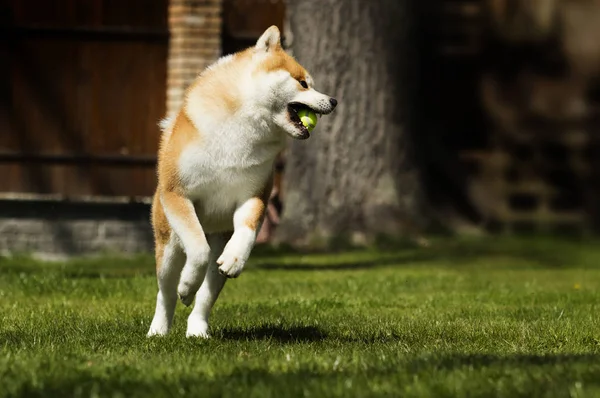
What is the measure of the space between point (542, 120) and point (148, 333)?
1021 cm

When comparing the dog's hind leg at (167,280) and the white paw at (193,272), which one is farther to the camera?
the dog's hind leg at (167,280)

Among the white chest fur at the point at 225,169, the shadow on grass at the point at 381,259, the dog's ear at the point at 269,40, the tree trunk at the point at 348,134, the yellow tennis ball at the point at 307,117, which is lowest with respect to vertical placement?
the shadow on grass at the point at 381,259

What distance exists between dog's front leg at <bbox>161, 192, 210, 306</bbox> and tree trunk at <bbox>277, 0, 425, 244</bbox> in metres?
7.05

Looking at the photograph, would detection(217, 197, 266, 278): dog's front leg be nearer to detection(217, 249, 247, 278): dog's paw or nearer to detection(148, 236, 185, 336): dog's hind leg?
detection(217, 249, 247, 278): dog's paw

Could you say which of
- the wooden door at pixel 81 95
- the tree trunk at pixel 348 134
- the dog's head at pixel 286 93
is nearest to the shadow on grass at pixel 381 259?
the tree trunk at pixel 348 134

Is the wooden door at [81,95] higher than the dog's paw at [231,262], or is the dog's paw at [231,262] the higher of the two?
the dog's paw at [231,262]

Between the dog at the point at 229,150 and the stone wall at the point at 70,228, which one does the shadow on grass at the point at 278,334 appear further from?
the stone wall at the point at 70,228

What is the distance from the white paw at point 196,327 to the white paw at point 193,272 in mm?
362

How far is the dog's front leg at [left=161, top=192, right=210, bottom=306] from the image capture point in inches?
233

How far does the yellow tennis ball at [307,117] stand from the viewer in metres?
6.14

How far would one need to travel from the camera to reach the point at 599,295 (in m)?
9.11

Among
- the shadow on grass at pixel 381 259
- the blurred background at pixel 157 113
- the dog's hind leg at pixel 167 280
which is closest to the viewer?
the dog's hind leg at pixel 167 280

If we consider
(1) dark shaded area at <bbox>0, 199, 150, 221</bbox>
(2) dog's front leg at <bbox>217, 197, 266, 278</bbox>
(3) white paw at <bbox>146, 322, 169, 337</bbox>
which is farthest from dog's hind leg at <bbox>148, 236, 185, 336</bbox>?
(1) dark shaded area at <bbox>0, 199, 150, 221</bbox>

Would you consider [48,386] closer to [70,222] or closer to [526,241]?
[70,222]
